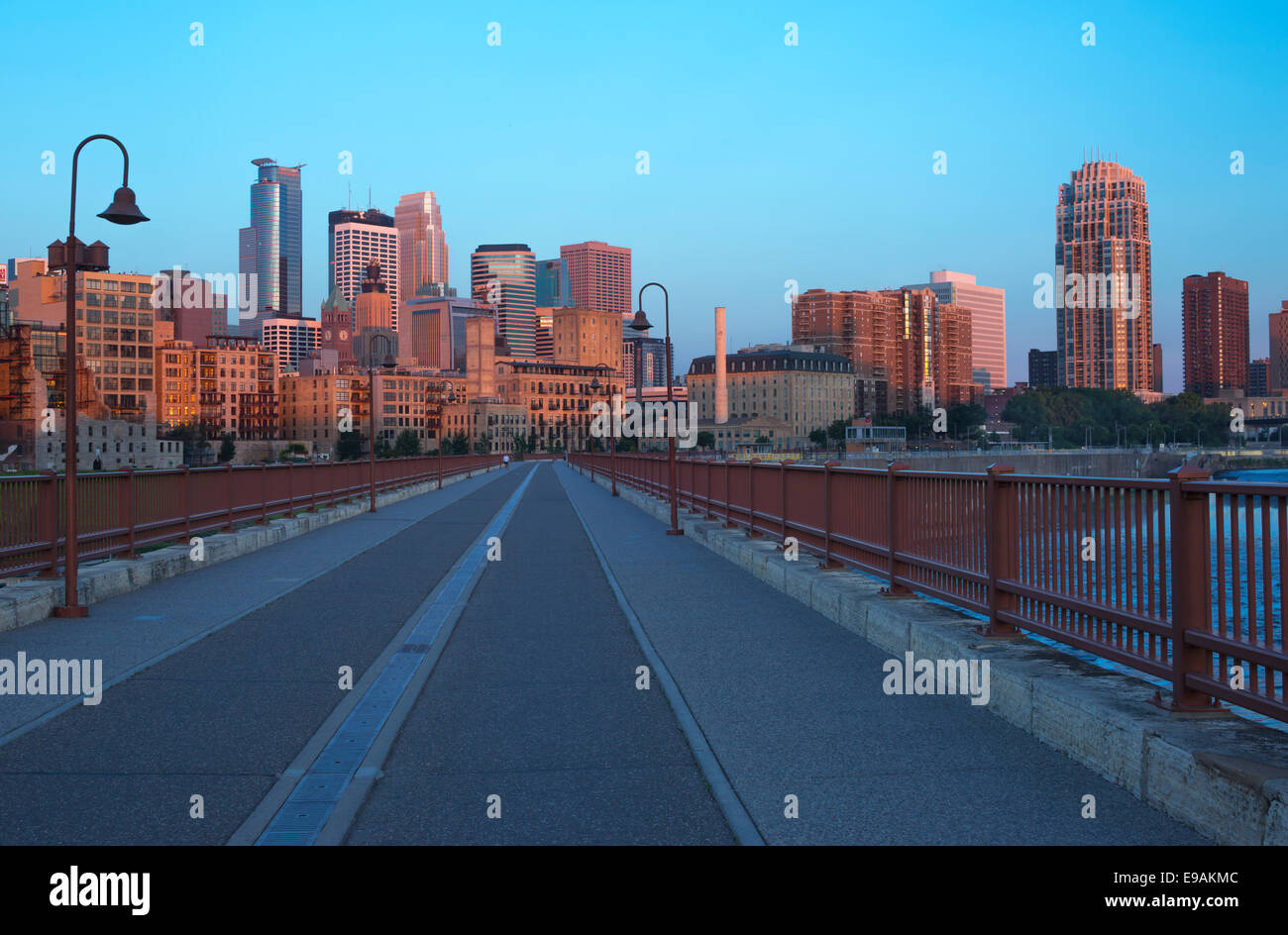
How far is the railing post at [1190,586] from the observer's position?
5879 mm

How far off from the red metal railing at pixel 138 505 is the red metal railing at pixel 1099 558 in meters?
9.18

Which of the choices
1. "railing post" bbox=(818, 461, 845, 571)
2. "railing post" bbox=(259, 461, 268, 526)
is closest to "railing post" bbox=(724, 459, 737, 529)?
"railing post" bbox=(818, 461, 845, 571)

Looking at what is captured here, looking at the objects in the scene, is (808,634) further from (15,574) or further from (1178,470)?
(15,574)

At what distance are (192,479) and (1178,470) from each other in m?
16.6

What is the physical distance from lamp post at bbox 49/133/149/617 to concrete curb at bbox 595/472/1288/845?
343 inches

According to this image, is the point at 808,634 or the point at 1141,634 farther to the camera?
the point at 808,634

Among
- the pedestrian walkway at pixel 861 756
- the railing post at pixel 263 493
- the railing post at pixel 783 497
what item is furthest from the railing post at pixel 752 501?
the railing post at pixel 263 493

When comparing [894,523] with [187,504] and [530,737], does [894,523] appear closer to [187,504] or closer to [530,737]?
[530,737]

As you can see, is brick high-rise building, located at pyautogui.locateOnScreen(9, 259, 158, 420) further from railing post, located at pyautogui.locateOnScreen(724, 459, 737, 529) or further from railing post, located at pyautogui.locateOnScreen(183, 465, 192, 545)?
railing post, located at pyautogui.locateOnScreen(724, 459, 737, 529)

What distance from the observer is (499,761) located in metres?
6.40

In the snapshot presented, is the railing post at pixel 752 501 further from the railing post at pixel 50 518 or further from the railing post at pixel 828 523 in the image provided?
the railing post at pixel 50 518

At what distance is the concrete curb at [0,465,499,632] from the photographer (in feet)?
38.3

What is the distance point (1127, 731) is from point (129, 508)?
46.3 ft
